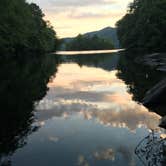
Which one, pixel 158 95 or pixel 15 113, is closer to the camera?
pixel 15 113

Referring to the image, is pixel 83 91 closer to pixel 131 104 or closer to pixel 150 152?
pixel 131 104

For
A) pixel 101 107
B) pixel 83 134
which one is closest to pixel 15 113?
pixel 101 107

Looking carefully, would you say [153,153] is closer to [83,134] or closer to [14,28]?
[83,134]

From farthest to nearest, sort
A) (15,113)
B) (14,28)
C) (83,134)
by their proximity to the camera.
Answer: (14,28) < (15,113) < (83,134)

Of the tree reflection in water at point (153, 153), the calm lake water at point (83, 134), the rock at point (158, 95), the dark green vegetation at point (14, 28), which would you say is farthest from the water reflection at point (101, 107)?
the dark green vegetation at point (14, 28)

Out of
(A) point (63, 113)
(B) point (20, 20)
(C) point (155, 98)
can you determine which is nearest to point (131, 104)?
(C) point (155, 98)

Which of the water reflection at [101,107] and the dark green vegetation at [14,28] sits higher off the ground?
the dark green vegetation at [14,28]

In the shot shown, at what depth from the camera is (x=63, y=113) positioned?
24.4 metres

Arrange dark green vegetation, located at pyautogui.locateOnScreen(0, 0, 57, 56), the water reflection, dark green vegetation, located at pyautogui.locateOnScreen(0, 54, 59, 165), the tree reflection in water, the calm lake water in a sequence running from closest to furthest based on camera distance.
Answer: the tree reflection in water
the calm lake water
dark green vegetation, located at pyautogui.locateOnScreen(0, 54, 59, 165)
the water reflection
dark green vegetation, located at pyautogui.locateOnScreen(0, 0, 57, 56)

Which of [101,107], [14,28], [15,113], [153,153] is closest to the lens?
[153,153]

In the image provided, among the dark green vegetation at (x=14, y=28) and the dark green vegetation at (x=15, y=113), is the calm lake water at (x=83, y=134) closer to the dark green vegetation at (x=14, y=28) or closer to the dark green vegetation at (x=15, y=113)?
the dark green vegetation at (x=15, y=113)

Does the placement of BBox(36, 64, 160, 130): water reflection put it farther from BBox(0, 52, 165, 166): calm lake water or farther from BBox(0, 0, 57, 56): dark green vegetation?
BBox(0, 0, 57, 56): dark green vegetation

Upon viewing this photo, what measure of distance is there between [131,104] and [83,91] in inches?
380

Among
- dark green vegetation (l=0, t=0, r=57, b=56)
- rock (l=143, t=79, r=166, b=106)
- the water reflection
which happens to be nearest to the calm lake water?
the water reflection
